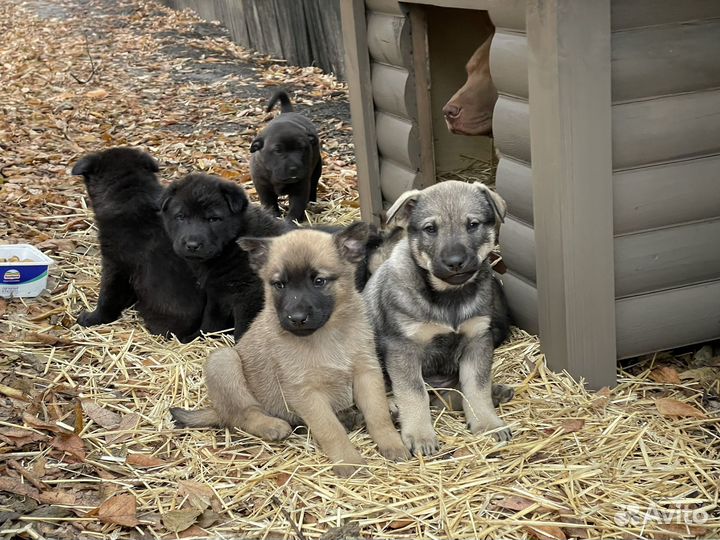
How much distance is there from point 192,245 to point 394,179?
77.5 inches

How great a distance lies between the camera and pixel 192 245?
571 centimetres

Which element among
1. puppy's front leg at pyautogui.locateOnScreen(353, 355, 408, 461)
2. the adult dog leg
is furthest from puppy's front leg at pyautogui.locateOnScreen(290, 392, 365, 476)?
the adult dog leg

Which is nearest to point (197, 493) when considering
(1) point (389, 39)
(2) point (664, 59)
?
(2) point (664, 59)

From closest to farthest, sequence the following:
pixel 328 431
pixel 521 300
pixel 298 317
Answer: pixel 298 317, pixel 328 431, pixel 521 300

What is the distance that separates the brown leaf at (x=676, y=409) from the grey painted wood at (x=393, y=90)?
285cm

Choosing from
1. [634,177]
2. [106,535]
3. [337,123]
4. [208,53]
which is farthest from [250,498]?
[208,53]

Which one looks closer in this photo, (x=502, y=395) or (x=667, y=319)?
(x=502, y=395)

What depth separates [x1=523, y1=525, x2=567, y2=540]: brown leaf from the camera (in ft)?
12.3

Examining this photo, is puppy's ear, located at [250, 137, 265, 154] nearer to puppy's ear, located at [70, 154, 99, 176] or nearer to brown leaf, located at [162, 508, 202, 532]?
puppy's ear, located at [70, 154, 99, 176]

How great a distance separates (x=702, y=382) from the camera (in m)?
5.05

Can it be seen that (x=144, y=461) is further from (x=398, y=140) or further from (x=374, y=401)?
(x=398, y=140)

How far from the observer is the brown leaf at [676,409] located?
15.4 ft

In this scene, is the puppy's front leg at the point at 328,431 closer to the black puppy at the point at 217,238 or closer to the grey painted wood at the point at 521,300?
the black puppy at the point at 217,238

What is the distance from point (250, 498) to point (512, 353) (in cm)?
194
